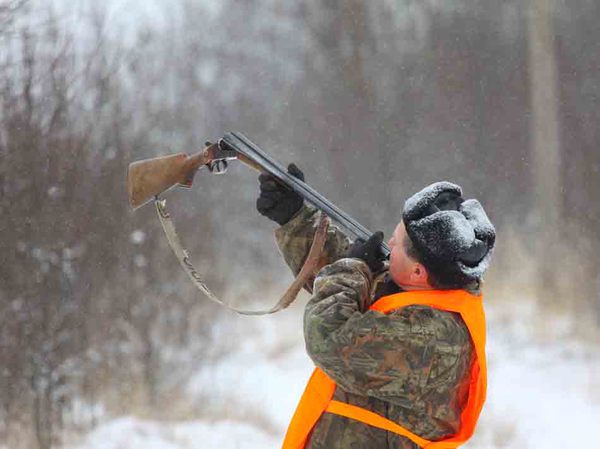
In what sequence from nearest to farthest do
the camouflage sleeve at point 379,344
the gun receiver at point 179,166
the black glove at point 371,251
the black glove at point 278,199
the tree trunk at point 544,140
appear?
the camouflage sleeve at point 379,344, the black glove at point 371,251, the black glove at point 278,199, the gun receiver at point 179,166, the tree trunk at point 544,140

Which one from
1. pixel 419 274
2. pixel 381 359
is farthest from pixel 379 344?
pixel 419 274

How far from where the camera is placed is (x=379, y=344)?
56.3 inches

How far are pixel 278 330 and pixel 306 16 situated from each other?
6.03ft

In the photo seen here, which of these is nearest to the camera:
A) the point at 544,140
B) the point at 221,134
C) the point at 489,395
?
the point at 221,134

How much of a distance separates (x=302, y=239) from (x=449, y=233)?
406 mm

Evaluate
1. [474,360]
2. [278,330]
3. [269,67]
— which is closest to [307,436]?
[474,360]

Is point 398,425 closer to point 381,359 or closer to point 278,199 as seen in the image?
point 381,359

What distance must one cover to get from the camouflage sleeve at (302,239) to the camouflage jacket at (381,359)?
0.26 metres

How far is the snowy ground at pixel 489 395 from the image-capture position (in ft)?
13.3

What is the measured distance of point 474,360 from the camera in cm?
153

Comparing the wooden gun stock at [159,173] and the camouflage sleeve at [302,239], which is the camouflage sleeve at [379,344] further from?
the wooden gun stock at [159,173]

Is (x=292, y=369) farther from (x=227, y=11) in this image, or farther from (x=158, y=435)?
(x=227, y=11)

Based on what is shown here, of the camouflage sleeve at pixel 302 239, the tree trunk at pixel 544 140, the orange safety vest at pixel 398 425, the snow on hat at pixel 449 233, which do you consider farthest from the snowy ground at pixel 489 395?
the snow on hat at pixel 449 233

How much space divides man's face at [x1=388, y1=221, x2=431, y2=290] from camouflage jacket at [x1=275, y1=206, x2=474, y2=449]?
0.05 meters
